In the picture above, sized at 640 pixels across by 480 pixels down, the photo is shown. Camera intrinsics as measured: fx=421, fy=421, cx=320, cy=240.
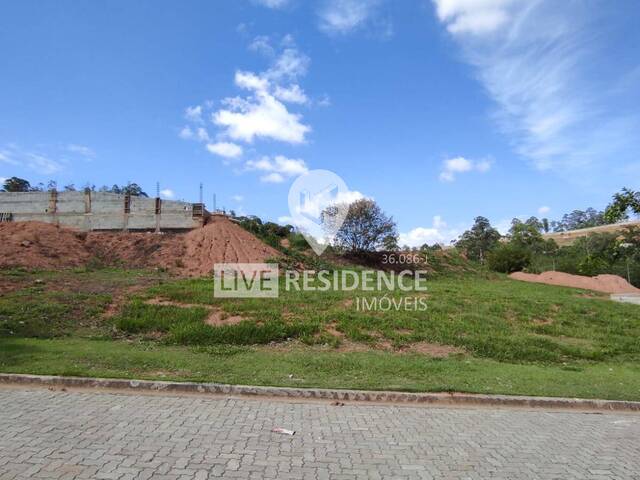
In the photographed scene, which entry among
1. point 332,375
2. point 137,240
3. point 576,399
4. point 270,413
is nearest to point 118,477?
point 270,413

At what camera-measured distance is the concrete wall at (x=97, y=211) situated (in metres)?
20.4

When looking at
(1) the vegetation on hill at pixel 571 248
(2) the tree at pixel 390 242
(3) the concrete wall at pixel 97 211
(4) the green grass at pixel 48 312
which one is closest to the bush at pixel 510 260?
(1) the vegetation on hill at pixel 571 248

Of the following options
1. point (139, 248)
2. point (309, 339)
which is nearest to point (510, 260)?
point (139, 248)

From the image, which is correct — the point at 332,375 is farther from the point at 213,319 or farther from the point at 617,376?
the point at 617,376

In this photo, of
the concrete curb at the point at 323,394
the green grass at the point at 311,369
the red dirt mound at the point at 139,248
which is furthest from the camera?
the red dirt mound at the point at 139,248

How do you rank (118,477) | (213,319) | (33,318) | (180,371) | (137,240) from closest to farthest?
(118,477) < (180,371) < (33,318) < (213,319) < (137,240)

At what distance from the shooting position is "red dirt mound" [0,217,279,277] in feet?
54.7

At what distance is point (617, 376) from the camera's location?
7836 millimetres

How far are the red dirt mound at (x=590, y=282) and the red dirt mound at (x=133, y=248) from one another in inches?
821

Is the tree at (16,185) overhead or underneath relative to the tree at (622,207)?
overhead

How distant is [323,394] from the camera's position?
232 inches

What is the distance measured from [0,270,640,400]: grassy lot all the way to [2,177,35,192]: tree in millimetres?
20896

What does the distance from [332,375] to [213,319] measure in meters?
4.35

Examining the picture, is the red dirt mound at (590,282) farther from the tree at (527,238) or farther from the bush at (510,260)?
the tree at (527,238)
